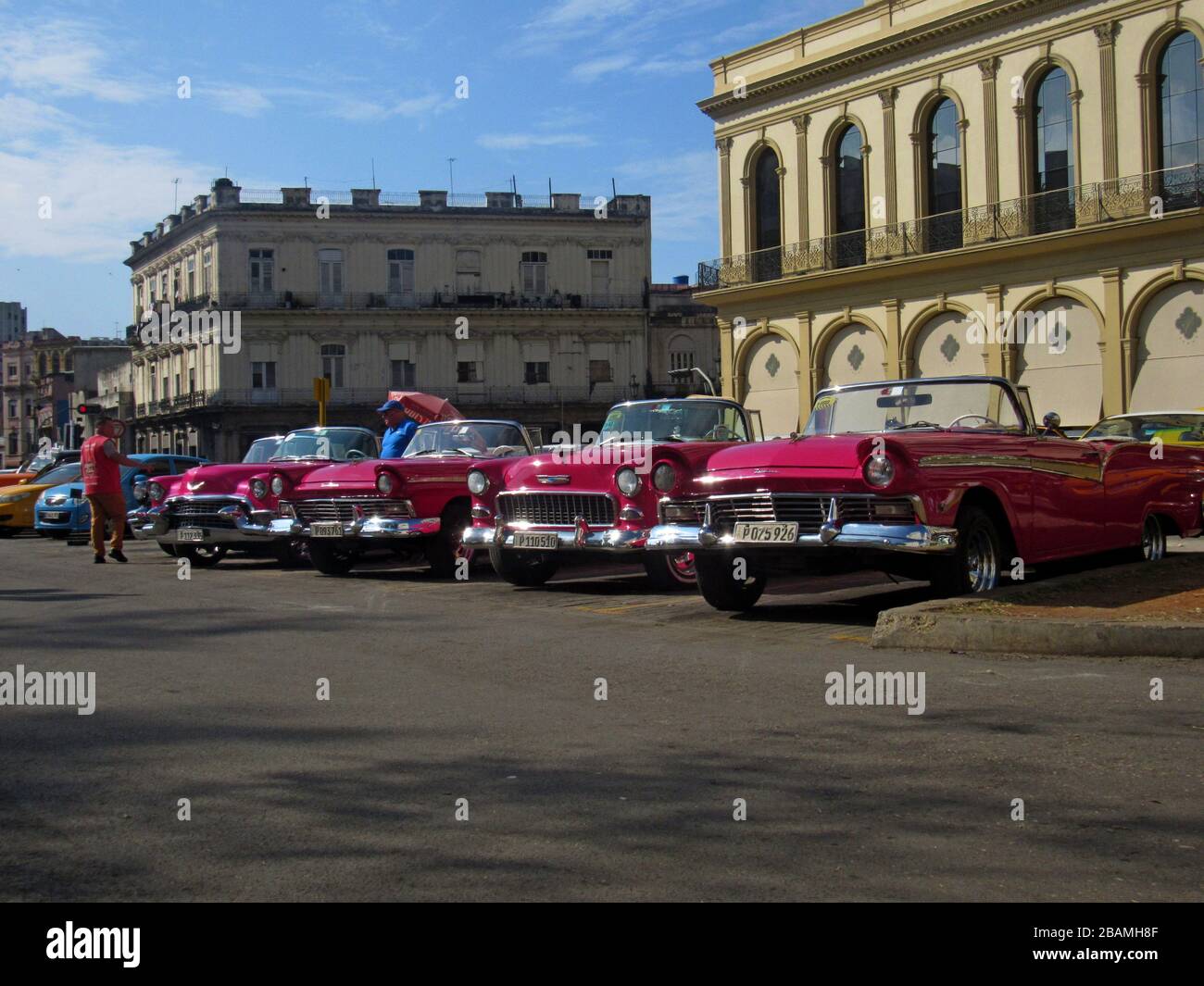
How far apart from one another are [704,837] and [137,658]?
15.6 feet

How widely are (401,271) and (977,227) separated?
118 feet

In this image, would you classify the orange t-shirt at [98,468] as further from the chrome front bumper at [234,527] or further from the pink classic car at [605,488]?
the pink classic car at [605,488]

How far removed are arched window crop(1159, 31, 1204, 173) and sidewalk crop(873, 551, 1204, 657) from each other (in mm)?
22512

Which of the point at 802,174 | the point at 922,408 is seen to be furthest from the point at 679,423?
the point at 802,174

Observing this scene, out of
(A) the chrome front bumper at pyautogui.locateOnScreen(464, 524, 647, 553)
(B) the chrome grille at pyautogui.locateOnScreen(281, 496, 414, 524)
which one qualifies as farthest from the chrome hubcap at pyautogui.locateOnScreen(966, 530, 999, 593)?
(B) the chrome grille at pyautogui.locateOnScreen(281, 496, 414, 524)

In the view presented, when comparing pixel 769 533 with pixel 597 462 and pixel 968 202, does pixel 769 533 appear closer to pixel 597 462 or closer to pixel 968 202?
pixel 597 462

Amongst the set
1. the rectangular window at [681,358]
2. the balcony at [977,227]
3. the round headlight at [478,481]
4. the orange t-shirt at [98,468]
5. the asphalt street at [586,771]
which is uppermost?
the rectangular window at [681,358]

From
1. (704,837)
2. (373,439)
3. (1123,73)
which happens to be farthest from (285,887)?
(1123,73)

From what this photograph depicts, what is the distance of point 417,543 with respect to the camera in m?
13.2

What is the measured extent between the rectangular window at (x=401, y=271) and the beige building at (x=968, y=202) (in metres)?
25.4

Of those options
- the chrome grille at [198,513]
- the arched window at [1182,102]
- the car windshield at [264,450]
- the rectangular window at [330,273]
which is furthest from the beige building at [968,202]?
the rectangular window at [330,273]

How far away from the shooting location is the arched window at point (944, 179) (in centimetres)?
3275

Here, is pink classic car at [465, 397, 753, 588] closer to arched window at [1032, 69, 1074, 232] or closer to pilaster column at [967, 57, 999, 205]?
arched window at [1032, 69, 1074, 232]

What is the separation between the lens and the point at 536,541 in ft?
37.3
